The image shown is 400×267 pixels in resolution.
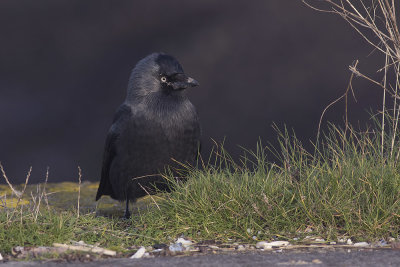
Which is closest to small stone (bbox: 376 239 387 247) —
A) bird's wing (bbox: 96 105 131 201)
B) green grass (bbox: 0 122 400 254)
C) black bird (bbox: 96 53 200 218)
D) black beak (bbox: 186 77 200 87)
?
green grass (bbox: 0 122 400 254)

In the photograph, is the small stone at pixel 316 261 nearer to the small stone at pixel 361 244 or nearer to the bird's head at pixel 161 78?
the small stone at pixel 361 244

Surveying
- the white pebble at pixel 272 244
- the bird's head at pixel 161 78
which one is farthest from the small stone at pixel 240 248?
the bird's head at pixel 161 78

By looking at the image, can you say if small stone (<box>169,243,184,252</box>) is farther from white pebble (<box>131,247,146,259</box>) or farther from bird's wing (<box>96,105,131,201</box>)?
bird's wing (<box>96,105,131,201</box>)

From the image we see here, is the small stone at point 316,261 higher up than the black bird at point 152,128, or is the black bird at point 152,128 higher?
the black bird at point 152,128

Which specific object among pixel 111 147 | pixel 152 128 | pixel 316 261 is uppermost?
pixel 152 128

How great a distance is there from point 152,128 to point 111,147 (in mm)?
718

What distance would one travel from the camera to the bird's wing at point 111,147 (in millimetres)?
5473

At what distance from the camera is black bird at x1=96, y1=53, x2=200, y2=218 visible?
521 centimetres

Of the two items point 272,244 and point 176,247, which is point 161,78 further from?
point 272,244

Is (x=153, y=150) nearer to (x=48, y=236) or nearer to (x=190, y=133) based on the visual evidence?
(x=190, y=133)

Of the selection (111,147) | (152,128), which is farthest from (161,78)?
(111,147)

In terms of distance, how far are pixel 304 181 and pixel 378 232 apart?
26.2 inches

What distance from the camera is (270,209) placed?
4.21m

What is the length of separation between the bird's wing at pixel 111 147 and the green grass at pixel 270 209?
1111 mm
